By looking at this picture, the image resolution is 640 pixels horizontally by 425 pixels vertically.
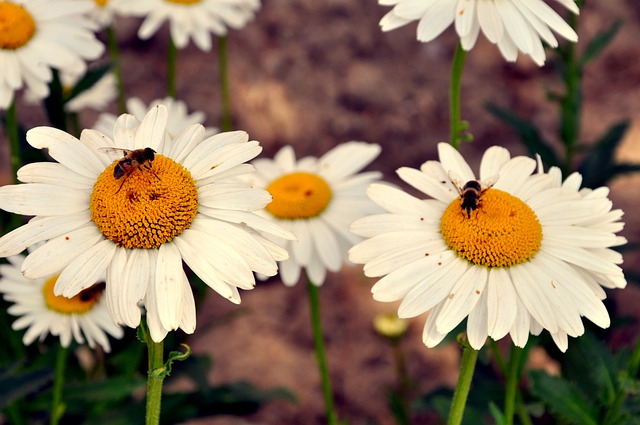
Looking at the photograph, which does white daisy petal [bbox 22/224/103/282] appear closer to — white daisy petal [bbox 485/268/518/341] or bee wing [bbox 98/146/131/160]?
bee wing [bbox 98/146/131/160]

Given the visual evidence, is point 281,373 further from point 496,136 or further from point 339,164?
point 496,136

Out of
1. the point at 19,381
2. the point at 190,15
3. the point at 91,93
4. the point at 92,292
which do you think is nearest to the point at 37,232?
the point at 92,292

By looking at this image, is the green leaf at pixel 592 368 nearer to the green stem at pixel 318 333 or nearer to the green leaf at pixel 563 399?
the green leaf at pixel 563 399

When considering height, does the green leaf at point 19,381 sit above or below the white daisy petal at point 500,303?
above

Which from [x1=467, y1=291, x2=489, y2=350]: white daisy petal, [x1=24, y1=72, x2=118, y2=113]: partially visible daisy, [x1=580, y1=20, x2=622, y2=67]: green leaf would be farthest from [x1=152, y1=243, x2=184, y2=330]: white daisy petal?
[x1=580, y1=20, x2=622, y2=67]: green leaf

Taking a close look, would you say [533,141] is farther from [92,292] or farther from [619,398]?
[92,292]

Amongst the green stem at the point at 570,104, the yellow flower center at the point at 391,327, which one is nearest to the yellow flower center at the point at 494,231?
the green stem at the point at 570,104

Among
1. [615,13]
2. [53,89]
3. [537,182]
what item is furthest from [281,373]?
[615,13]
